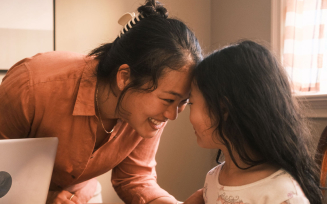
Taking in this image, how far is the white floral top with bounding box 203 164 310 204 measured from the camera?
716 millimetres

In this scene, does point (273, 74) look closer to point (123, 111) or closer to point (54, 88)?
point (123, 111)

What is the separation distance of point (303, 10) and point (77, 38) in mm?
1472

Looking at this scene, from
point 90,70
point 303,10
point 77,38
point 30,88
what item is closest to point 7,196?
point 30,88

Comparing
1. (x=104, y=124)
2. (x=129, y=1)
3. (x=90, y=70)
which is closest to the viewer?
(x=90, y=70)

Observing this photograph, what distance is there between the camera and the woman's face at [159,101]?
0.93 meters

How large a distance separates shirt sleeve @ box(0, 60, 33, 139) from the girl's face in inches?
19.7

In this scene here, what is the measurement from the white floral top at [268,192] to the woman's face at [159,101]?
0.96 ft

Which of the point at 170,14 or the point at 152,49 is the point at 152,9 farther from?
the point at 170,14

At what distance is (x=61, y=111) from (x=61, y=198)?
1.07ft

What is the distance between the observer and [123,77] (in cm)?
97

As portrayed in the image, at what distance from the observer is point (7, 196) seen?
63 centimetres

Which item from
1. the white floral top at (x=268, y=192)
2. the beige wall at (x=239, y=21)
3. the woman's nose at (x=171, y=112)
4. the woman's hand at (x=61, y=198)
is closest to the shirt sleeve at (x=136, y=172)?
the woman's hand at (x=61, y=198)

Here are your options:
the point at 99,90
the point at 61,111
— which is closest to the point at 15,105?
the point at 61,111

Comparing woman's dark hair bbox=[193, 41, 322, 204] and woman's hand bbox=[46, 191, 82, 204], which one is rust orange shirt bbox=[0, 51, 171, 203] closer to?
woman's hand bbox=[46, 191, 82, 204]
